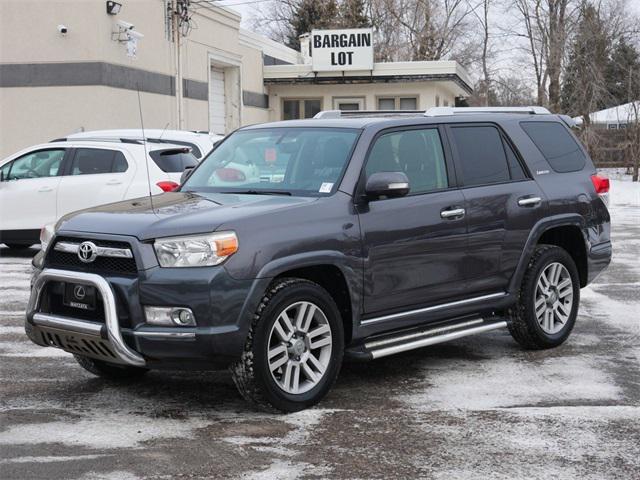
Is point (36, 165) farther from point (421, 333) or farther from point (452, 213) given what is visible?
point (421, 333)

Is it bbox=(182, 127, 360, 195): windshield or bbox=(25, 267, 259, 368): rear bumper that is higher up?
bbox=(182, 127, 360, 195): windshield

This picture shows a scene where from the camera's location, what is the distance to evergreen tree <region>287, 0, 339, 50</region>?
56625mm

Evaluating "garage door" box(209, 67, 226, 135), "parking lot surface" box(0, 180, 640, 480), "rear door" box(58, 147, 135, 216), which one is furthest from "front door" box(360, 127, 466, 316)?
"garage door" box(209, 67, 226, 135)

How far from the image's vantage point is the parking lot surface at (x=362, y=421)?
487 cm

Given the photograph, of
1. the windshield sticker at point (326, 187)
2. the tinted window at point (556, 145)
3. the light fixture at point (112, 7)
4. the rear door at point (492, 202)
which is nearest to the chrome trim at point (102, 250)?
the windshield sticker at point (326, 187)

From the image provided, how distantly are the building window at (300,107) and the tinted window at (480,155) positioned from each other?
90.2ft

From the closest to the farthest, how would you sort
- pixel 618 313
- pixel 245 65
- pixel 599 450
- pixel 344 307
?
1. pixel 599 450
2. pixel 344 307
3. pixel 618 313
4. pixel 245 65

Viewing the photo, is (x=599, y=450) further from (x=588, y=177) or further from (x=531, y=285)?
A: (x=588, y=177)

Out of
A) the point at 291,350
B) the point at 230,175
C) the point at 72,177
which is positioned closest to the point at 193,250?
the point at 291,350

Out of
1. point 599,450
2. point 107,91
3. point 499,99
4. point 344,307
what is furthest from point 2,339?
point 499,99

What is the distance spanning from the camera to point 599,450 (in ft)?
16.9

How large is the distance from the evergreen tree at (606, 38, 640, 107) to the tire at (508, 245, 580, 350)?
33.5 meters

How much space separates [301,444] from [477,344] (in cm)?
323

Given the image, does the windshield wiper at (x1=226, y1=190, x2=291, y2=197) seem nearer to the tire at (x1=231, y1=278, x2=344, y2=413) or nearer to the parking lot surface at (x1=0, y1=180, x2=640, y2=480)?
the tire at (x1=231, y1=278, x2=344, y2=413)
